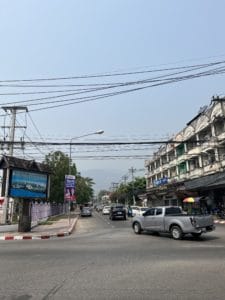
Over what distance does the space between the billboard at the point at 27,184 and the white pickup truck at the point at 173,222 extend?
25.4ft

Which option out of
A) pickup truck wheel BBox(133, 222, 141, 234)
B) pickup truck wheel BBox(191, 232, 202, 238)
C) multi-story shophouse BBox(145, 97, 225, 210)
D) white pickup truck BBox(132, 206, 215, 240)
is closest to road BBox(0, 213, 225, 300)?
white pickup truck BBox(132, 206, 215, 240)

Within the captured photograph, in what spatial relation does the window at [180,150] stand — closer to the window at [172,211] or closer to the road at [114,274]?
the window at [172,211]

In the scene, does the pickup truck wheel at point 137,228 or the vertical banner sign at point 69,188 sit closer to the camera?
the pickup truck wheel at point 137,228

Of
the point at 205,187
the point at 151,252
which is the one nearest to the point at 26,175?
the point at 151,252

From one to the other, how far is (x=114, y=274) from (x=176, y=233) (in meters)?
10.2

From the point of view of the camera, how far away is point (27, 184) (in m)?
25.5

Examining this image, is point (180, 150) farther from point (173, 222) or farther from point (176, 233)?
point (176, 233)

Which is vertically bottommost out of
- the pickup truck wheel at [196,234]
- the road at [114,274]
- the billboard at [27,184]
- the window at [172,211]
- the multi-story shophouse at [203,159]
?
the road at [114,274]

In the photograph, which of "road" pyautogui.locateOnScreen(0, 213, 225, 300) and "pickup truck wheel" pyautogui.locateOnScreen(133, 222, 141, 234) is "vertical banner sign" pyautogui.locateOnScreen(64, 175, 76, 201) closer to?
"pickup truck wheel" pyautogui.locateOnScreen(133, 222, 141, 234)

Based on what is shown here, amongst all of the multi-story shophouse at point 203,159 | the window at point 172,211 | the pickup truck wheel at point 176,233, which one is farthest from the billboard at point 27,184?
the multi-story shophouse at point 203,159

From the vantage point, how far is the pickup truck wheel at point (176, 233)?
18.6 m

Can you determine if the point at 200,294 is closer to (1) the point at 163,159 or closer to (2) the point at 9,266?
(2) the point at 9,266

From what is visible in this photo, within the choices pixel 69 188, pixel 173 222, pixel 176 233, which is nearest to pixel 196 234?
pixel 176 233

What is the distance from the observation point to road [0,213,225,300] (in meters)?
7.25
